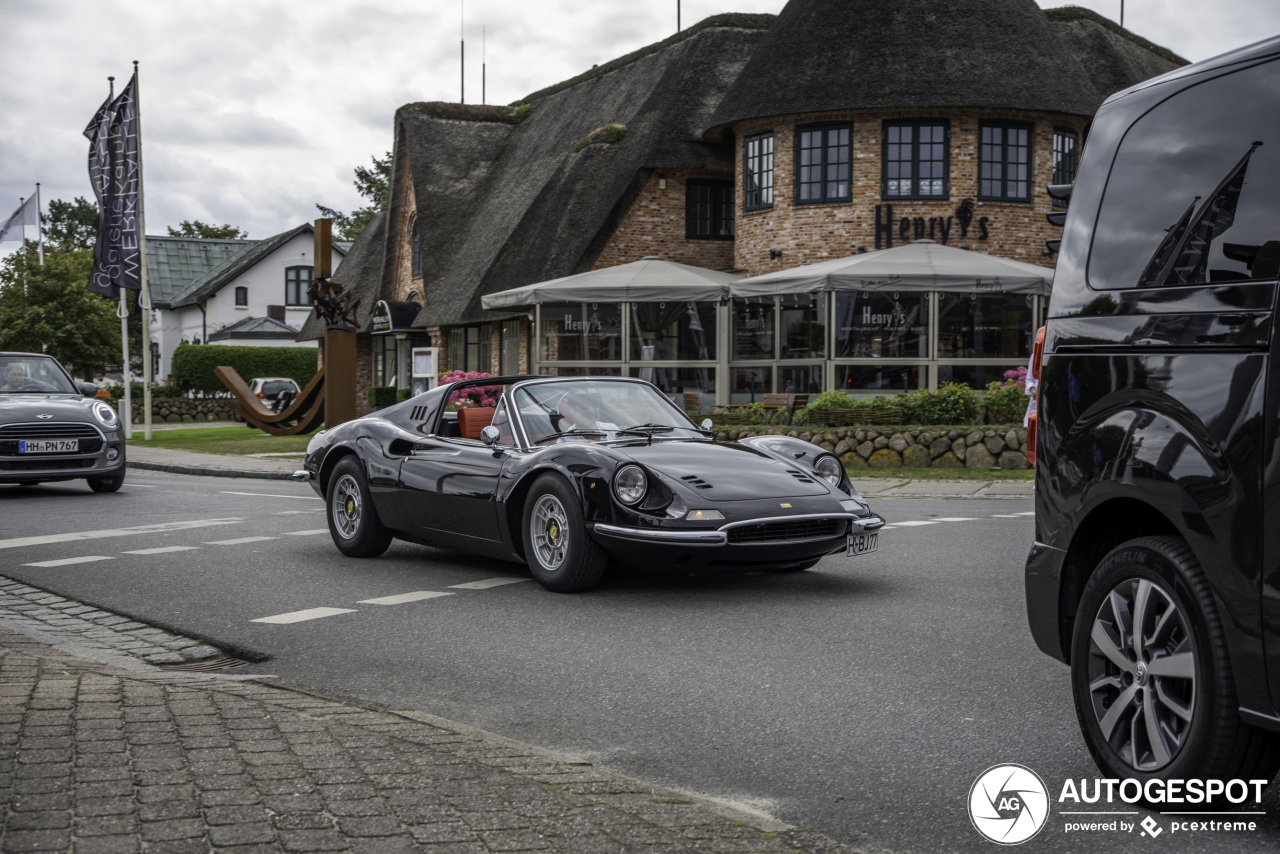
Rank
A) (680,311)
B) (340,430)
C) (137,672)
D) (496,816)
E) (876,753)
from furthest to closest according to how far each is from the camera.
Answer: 1. (680,311)
2. (340,430)
3. (137,672)
4. (876,753)
5. (496,816)

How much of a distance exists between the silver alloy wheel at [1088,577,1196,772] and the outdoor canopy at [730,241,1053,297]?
17.7 m

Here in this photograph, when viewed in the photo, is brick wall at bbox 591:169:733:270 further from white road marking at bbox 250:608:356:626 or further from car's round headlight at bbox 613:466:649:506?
white road marking at bbox 250:608:356:626

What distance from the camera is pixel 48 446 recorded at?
15.3 meters

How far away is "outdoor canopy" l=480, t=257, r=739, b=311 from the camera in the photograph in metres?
24.0

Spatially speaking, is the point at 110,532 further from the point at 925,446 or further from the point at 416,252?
the point at 416,252

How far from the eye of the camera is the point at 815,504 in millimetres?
7809

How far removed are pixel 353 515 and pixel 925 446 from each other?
36.7ft

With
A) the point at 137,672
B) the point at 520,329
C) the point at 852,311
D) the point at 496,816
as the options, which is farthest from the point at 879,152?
the point at 496,816

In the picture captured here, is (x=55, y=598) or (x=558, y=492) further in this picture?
(x=55, y=598)

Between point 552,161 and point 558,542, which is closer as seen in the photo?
point 558,542

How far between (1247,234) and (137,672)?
4831 mm

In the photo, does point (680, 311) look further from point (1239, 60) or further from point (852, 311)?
point (1239, 60)

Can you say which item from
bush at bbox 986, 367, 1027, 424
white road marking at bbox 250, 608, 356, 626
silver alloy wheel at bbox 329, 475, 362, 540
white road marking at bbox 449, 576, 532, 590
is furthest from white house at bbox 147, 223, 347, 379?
white road marking at bbox 250, 608, 356, 626

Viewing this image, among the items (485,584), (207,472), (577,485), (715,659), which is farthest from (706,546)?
(207,472)
